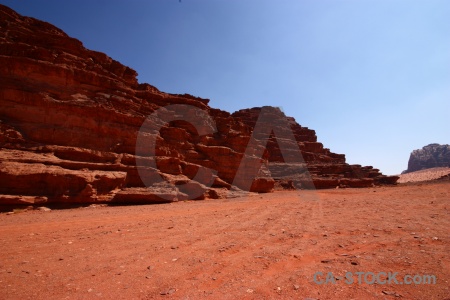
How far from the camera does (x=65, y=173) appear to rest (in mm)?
12852

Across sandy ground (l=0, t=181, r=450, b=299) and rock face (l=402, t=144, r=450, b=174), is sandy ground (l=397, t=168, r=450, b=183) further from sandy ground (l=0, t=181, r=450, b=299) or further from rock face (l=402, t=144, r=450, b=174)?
sandy ground (l=0, t=181, r=450, b=299)

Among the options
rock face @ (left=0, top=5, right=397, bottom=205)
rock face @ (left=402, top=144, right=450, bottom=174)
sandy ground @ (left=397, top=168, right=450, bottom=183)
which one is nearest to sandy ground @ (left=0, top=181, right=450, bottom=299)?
rock face @ (left=0, top=5, right=397, bottom=205)

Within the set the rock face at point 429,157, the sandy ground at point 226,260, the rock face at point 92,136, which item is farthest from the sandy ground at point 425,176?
the sandy ground at point 226,260

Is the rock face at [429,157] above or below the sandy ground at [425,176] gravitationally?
above

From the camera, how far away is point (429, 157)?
124m

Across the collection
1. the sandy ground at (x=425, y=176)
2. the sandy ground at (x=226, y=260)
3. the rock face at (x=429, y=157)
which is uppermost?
the rock face at (x=429, y=157)

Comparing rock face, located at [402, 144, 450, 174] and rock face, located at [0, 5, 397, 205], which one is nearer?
rock face, located at [0, 5, 397, 205]

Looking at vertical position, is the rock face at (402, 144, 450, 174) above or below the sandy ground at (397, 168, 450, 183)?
above

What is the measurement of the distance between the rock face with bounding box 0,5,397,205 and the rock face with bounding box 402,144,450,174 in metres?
137

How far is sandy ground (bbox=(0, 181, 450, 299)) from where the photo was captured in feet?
10.9

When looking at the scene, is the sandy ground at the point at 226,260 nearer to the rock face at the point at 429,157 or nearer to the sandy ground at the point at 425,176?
the sandy ground at the point at 425,176

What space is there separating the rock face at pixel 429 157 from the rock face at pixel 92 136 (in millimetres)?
137413

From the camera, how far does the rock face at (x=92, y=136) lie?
13.0 meters

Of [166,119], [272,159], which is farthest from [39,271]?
[272,159]
